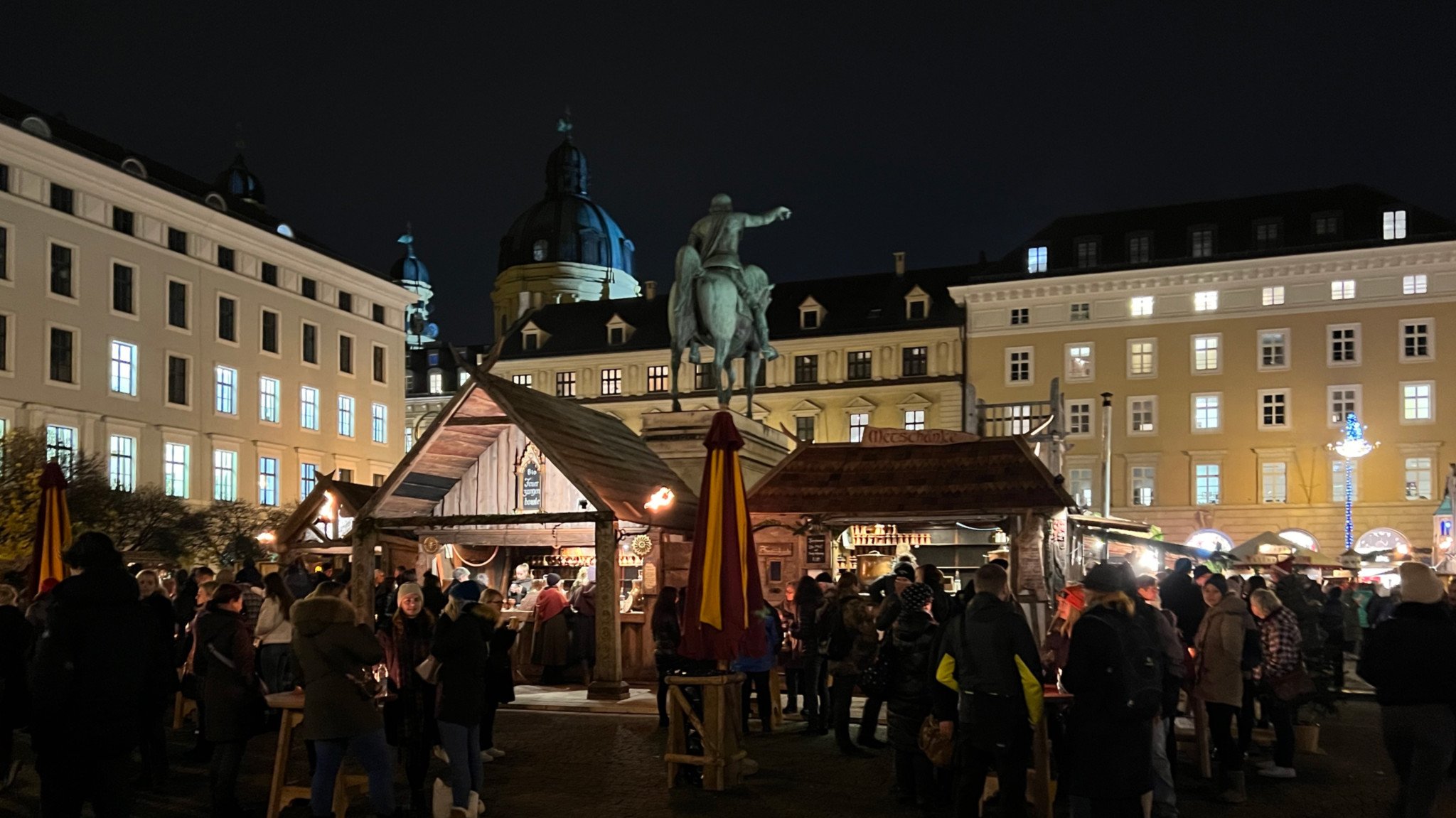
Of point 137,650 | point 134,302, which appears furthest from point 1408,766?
point 134,302

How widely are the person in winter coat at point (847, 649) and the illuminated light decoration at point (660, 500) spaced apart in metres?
4.52

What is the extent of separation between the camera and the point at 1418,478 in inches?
1881

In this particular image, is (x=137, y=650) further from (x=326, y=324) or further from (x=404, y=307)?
(x=404, y=307)

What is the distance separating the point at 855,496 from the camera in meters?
17.6

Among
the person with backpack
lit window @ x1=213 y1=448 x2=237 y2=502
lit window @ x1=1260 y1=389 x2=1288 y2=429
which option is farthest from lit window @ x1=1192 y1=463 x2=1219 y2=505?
the person with backpack

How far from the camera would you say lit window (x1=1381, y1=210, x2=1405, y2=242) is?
4916cm

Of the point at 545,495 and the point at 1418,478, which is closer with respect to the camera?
the point at 545,495

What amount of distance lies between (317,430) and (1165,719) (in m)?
47.9

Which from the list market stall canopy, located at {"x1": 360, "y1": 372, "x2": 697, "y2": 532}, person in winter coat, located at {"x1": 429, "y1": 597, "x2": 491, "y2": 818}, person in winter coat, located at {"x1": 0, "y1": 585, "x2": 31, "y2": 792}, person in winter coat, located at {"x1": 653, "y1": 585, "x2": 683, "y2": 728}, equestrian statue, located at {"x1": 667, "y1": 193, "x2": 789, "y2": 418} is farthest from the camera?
equestrian statue, located at {"x1": 667, "y1": 193, "x2": 789, "y2": 418}

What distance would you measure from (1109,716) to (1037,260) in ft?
162

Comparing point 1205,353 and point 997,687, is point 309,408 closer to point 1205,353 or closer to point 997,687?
point 1205,353

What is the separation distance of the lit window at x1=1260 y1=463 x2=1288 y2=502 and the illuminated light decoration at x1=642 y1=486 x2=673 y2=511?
38042mm

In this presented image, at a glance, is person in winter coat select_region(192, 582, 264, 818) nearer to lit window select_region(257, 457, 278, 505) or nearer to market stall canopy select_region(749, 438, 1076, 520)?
market stall canopy select_region(749, 438, 1076, 520)

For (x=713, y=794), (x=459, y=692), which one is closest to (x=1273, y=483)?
(x=713, y=794)
